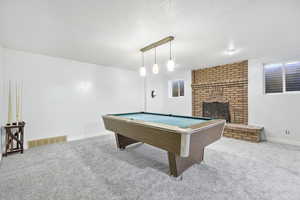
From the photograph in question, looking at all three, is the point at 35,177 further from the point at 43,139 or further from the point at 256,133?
the point at 256,133

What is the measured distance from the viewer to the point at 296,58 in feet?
11.6

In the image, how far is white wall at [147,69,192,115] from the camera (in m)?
5.76

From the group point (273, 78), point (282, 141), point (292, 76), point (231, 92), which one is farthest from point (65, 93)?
point (292, 76)

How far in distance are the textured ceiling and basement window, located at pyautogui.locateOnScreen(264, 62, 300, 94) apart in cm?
58

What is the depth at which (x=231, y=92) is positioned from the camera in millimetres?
4586

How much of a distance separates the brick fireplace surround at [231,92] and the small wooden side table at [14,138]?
534 centimetres

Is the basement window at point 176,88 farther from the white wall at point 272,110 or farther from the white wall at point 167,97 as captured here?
the white wall at point 272,110

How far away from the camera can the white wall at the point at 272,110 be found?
3.50 meters

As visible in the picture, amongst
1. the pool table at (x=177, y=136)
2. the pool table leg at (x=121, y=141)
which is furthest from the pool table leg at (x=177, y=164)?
the pool table leg at (x=121, y=141)

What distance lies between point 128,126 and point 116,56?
7.10 ft

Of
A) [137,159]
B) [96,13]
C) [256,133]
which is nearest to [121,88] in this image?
[137,159]

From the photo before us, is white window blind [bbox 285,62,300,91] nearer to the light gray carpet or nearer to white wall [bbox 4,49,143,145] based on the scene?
the light gray carpet

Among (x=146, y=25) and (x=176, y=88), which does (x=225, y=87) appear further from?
(x=146, y=25)

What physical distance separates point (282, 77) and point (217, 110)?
1.97 metres
